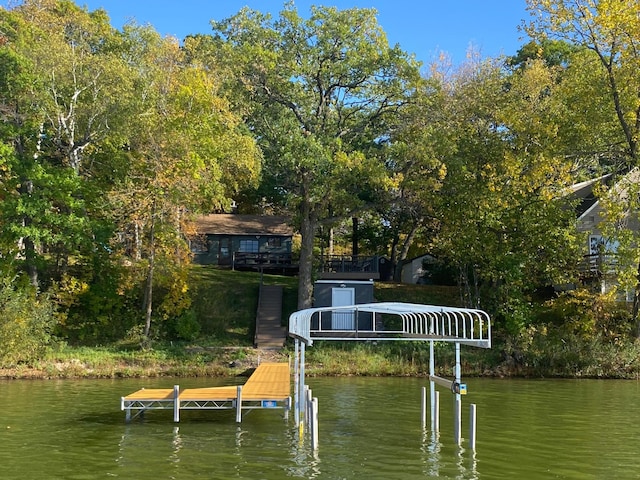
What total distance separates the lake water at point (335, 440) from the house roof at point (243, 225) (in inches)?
1150

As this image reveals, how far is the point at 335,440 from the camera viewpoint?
15.8 m

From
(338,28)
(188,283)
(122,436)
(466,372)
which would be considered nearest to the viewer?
(122,436)

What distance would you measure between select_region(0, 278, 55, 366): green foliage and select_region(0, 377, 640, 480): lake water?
5.22 metres

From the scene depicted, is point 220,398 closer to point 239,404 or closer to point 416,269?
point 239,404

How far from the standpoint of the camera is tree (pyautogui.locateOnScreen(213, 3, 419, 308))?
120 feet

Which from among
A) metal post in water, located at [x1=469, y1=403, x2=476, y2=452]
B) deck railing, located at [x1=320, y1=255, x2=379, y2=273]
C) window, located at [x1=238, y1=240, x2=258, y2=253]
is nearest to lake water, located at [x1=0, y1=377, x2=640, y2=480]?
metal post in water, located at [x1=469, y1=403, x2=476, y2=452]

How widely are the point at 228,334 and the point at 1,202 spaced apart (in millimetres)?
13863

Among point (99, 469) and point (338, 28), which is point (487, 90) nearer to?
point (338, 28)

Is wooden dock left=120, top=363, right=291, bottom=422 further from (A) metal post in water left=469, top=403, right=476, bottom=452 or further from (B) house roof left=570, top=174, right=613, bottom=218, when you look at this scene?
(B) house roof left=570, top=174, right=613, bottom=218

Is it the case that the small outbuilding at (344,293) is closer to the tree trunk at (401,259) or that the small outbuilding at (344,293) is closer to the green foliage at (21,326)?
the tree trunk at (401,259)

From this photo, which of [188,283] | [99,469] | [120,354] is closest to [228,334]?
[188,283]

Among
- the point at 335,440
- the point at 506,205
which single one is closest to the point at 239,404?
the point at 335,440

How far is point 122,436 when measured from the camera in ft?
54.4

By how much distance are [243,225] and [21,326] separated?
2635 cm
